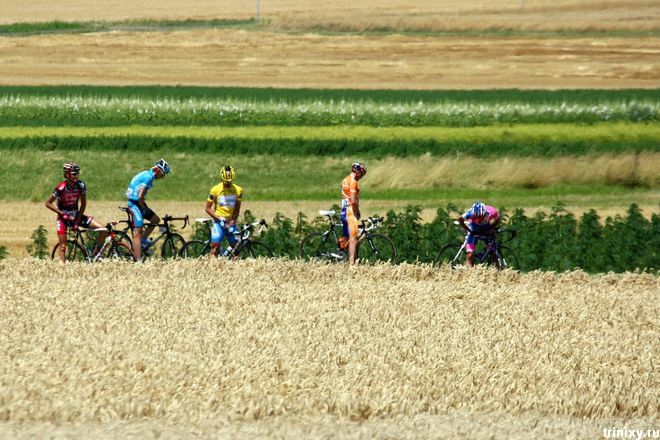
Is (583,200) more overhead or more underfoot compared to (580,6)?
more underfoot

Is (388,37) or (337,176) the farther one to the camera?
(388,37)

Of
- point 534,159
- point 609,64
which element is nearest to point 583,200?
point 534,159

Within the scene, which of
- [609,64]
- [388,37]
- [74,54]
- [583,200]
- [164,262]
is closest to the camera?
[164,262]

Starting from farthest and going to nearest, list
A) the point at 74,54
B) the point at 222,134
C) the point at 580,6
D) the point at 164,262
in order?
the point at 580,6, the point at 74,54, the point at 222,134, the point at 164,262

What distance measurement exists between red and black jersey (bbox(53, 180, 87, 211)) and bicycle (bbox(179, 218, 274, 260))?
207cm

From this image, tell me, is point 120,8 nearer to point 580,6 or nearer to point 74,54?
point 74,54

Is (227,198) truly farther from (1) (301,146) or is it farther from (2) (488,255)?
(1) (301,146)

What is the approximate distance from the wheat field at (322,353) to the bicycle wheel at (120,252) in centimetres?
197

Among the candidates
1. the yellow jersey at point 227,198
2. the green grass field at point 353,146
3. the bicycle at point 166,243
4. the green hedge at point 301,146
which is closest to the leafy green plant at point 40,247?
the bicycle at point 166,243

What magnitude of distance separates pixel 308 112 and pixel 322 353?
117 feet

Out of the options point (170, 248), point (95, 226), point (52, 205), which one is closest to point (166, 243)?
point (170, 248)

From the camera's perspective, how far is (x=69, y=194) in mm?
22031

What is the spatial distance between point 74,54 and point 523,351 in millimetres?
56130

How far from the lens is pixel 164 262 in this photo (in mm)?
21016
